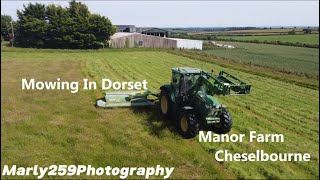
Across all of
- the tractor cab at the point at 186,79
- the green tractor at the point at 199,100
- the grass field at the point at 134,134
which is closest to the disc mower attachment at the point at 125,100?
the grass field at the point at 134,134

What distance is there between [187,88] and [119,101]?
424cm

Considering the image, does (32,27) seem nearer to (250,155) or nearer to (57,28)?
(57,28)

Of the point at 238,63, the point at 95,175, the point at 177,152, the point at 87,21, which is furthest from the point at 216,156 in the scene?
the point at 87,21

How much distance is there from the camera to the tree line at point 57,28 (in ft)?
153

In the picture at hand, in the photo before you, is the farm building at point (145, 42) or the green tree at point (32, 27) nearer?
the green tree at point (32, 27)

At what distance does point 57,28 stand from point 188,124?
41849 millimetres

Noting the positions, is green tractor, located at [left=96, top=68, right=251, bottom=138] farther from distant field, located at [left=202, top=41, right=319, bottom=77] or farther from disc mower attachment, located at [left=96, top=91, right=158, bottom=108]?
distant field, located at [left=202, top=41, right=319, bottom=77]

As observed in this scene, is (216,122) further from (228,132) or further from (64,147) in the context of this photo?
(64,147)

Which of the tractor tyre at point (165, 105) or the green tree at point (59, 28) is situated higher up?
the green tree at point (59, 28)

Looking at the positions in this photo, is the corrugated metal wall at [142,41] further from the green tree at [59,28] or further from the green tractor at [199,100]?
the green tractor at [199,100]

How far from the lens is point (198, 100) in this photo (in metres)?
10.7

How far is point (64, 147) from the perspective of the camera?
955cm

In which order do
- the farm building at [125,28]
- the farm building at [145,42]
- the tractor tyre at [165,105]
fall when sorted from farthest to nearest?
the farm building at [125,28], the farm building at [145,42], the tractor tyre at [165,105]

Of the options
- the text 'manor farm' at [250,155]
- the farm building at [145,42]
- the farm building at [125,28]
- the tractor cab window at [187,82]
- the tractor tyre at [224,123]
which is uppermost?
the farm building at [125,28]
